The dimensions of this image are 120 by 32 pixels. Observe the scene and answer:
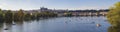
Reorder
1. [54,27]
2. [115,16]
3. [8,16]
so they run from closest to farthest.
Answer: [115,16]
[54,27]
[8,16]

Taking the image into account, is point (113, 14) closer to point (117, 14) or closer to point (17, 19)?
point (117, 14)

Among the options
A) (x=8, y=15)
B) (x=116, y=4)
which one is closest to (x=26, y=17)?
(x=8, y=15)

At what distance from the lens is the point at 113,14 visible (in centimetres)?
4503

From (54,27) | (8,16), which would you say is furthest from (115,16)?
(8,16)

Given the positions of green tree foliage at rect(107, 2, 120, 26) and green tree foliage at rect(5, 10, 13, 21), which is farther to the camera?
green tree foliage at rect(5, 10, 13, 21)

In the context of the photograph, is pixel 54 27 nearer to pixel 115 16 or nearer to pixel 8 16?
pixel 115 16

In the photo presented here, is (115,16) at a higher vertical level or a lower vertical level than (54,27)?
higher

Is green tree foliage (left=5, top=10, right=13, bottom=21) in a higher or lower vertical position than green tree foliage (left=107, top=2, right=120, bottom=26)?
lower

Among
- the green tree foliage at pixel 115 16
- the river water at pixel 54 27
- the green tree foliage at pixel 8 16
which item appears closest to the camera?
the green tree foliage at pixel 115 16

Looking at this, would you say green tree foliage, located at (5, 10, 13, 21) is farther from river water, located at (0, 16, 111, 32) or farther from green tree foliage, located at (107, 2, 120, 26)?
green tree foliage, located at (107, 2, 120, 26)

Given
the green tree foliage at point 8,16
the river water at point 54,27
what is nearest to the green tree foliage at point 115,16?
the river water at point 54,27

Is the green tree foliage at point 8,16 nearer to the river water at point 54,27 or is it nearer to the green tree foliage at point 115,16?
the river water at point 54,27

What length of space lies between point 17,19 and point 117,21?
146ft

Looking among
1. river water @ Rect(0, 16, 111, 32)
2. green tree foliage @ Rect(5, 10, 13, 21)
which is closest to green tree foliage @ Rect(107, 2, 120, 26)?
river water @ Rect(0, 16, 111, 32)
